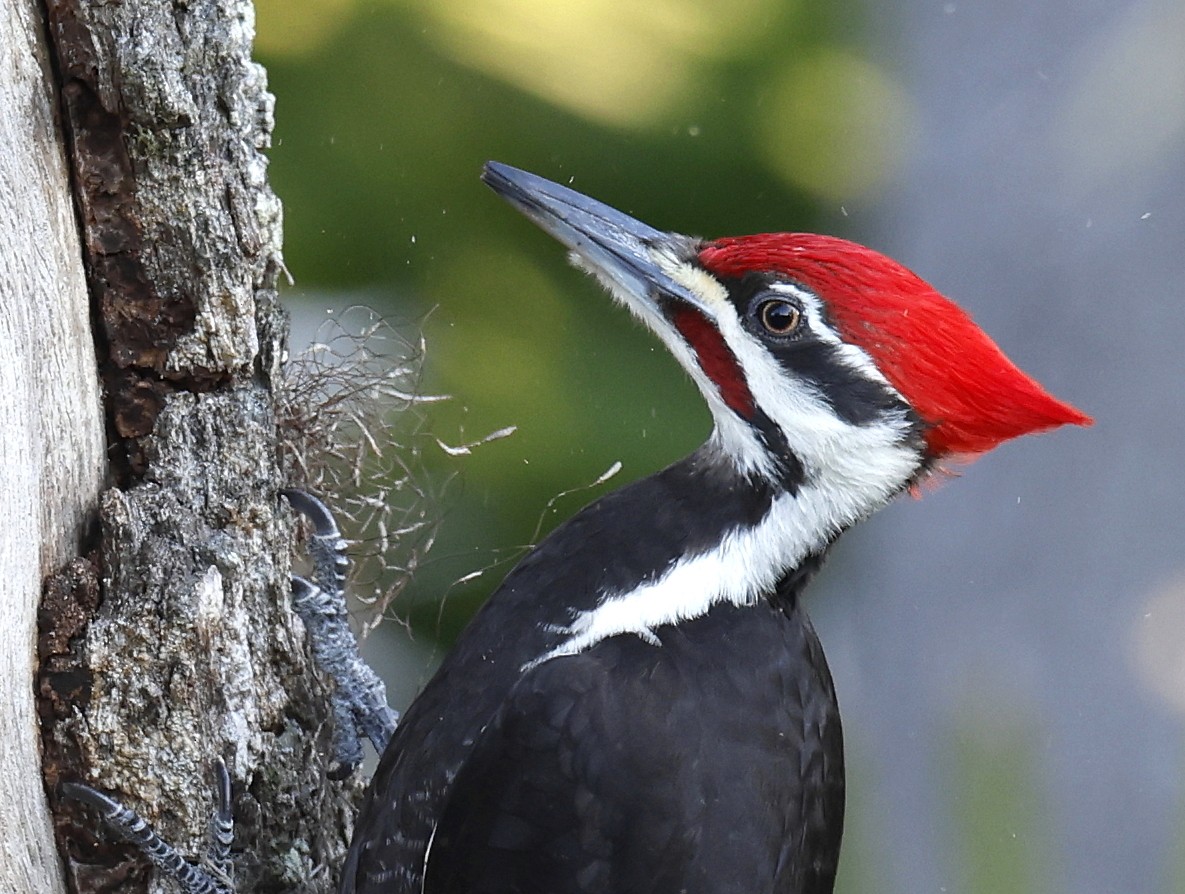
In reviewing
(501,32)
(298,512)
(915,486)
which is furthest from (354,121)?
(915,486)

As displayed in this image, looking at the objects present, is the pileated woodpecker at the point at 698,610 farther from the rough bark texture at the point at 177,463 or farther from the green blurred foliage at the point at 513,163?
the green blurred foliage at the point at 513,163

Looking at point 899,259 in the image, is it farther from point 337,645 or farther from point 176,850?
point 176,850

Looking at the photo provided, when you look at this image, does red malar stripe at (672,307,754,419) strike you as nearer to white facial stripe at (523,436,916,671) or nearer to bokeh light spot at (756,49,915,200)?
white facial stripe at (523,436,916,671)

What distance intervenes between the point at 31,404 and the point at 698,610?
34.6 inches

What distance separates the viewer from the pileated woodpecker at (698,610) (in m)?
1.89

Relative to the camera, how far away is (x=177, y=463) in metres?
1.90

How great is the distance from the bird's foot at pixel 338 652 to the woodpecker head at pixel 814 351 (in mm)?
580

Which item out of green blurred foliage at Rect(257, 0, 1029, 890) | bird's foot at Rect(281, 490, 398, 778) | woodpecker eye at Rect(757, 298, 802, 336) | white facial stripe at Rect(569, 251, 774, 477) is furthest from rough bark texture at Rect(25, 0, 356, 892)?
green blurred foliage at Rect(257, 0, 1029, 890)

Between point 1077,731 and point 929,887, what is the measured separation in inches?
30.6

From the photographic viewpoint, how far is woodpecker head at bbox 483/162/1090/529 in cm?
185

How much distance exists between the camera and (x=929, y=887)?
3.90 meters

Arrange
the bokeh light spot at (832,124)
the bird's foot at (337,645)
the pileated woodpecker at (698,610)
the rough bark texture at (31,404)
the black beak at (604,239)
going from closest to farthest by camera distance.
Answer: the rough bark texture at (31,404) → the pileated woodpecker at (698,610) → the black beak at (604,239) → the bird's foot at (337,645) → the bokeh light spot at (832,124)

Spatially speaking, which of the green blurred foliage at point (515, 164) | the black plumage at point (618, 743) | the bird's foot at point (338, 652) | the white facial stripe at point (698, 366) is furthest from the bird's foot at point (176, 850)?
the green blurred foliage at point (515, 164)

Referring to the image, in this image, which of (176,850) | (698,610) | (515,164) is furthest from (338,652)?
(515,164)
